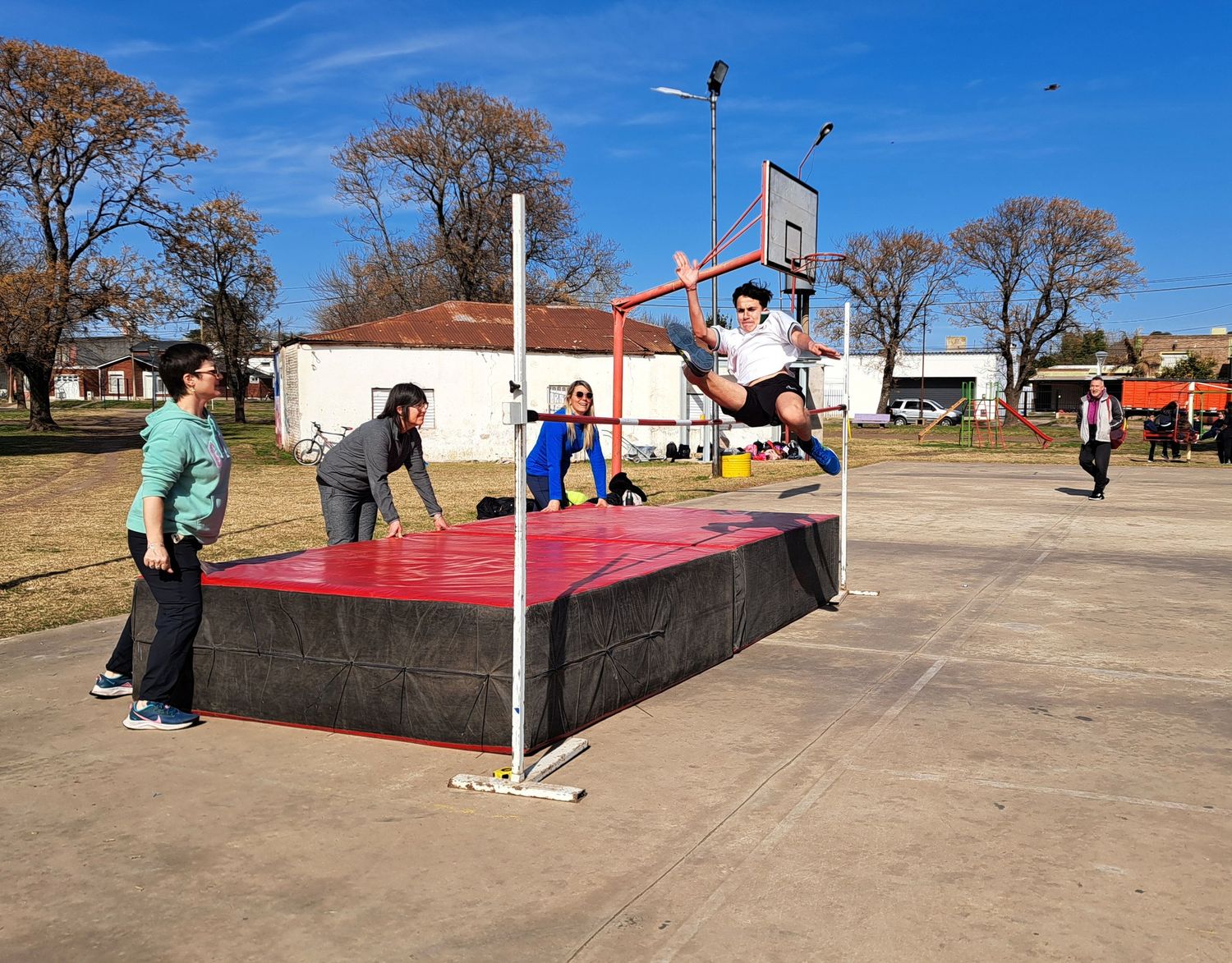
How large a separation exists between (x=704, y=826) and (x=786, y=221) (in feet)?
41.3

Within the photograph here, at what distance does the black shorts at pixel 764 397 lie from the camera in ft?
22.5

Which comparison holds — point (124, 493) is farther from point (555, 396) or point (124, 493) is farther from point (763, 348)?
point (763, 348)

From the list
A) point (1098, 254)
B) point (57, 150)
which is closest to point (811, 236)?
point (57, 150)

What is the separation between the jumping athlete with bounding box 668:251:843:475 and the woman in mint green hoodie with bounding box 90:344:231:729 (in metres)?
2.89

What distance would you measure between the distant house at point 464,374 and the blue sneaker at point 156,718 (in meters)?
24.9

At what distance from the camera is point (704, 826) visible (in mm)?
3912

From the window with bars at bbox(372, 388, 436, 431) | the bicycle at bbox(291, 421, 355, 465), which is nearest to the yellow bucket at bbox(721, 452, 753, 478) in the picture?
the window with bars at bbox(372, 388, 436, 431)

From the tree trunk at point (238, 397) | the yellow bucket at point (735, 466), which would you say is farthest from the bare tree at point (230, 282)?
the yellow bucket at point (735, 466)

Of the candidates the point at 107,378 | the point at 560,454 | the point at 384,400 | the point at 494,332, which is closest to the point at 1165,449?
the point at 494,332

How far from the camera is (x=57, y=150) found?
36812 mm

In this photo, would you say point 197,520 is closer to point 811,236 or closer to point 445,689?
point 445,689

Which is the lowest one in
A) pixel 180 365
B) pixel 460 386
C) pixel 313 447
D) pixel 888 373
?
pixel 313 447

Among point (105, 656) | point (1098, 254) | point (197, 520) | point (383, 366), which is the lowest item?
point (105, 656)

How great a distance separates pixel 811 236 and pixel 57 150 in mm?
31971
